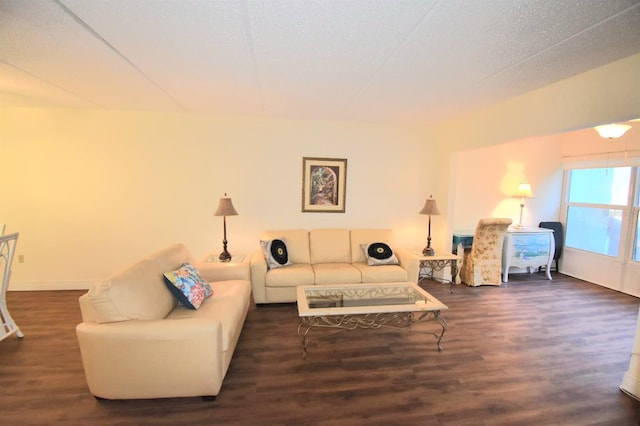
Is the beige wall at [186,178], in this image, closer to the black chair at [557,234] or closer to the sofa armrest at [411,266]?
the sofa armrest at [411,266]

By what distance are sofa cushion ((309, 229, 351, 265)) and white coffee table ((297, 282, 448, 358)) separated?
0.86 m

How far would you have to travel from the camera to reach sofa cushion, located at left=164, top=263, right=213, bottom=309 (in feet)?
7.74

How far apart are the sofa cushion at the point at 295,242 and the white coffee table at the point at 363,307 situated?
2.83 ft

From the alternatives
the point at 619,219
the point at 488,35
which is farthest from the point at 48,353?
the point at 619,219

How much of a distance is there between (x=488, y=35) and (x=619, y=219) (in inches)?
180

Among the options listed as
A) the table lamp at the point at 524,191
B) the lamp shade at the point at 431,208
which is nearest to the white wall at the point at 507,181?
the table lamp at the point at 524,191

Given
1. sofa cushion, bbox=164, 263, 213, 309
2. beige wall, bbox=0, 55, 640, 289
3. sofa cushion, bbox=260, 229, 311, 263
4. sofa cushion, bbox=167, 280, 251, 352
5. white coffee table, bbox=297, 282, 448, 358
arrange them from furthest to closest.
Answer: sofa cushion, bbox=260, 229, 311, 263, beige wall, bbox=0, 55, 640, 289, white coffee table, bbox=297, 282, 448, 358, sofa cushion, bbox=164, 263, 213, 309, sofa cushion, bbox=167, 280, 251, 352

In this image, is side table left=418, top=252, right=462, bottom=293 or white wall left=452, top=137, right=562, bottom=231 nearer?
side table left=418, top=252, right=462, bottom=293

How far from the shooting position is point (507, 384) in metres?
2.21

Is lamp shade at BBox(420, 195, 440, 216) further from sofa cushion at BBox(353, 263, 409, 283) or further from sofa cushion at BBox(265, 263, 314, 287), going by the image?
sofa cushion at BBox(265, 263, 314, 287)

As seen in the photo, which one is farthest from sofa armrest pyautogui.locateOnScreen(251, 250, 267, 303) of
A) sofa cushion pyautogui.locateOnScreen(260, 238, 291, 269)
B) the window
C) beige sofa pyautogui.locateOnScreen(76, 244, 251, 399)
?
the window

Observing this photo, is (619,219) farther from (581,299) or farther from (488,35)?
(488,35)

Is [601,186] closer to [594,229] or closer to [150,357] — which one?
[594,229]

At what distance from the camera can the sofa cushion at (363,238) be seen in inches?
158
